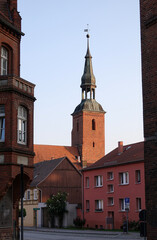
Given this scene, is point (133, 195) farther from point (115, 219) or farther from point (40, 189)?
point (40, 189)

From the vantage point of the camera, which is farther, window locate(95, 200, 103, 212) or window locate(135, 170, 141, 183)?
window locate(95, 200, 103, 212)

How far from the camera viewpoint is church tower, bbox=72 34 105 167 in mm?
104500

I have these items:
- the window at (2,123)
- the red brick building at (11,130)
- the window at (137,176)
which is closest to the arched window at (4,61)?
the red brick building at (11,130)

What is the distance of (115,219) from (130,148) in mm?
8828

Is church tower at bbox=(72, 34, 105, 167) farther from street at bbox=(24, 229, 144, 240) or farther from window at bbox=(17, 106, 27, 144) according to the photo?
window at bbox=(17, 106, 27, 144)

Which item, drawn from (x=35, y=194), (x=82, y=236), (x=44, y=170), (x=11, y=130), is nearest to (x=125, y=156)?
(x=82, y=236)

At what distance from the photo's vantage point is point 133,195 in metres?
44.6

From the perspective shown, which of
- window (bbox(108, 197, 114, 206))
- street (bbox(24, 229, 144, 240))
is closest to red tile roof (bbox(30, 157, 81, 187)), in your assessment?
window (bbox(108, 197, 114, 206))

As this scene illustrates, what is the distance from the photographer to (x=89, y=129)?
106562mm

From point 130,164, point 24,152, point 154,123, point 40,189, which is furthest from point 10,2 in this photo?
point 40,189

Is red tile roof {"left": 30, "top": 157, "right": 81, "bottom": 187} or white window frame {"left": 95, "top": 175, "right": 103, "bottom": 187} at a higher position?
red tile roof {"left": 30, "top": 157, "right": 81, "bottom": 187}

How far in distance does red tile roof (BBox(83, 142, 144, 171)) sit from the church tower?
50.2 meters

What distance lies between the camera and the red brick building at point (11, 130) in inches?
866

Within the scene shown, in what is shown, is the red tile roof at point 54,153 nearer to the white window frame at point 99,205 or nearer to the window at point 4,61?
the white window frame at point 99,205
